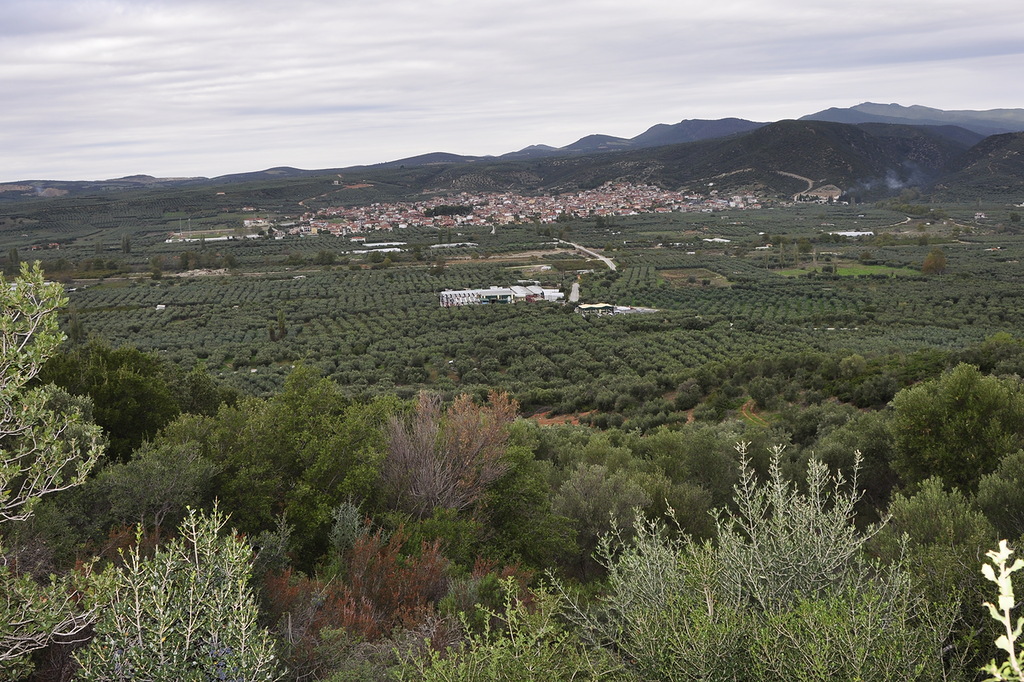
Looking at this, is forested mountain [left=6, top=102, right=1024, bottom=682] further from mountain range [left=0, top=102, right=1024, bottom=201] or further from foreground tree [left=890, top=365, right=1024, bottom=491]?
mountain range [left=0, top=102, right=1024, bottom=201]

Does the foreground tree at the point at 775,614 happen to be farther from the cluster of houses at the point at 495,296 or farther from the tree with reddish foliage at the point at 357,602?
the cluster of houses at the point at 495,296

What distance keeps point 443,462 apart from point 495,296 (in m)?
45.4

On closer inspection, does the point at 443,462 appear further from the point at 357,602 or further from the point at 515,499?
the point at 357,602

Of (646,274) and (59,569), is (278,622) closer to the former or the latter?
(59,569)

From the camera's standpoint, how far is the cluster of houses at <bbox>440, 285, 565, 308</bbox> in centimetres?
5406

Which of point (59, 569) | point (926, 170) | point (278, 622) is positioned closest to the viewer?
point (278, 622)

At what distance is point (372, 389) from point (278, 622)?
24.0 metres

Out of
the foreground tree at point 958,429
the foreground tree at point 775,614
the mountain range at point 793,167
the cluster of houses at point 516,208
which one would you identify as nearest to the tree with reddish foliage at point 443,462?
the foreground tree at point 775,614

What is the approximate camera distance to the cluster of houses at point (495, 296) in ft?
177

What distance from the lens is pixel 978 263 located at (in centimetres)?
6281

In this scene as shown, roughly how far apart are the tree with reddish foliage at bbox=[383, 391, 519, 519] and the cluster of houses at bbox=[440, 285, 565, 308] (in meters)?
43.1

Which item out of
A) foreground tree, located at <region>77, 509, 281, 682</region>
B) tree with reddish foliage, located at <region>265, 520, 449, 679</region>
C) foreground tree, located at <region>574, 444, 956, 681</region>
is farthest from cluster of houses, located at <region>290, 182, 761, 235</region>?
foreground tree, located at <region>574, 444, 956, 681</region>

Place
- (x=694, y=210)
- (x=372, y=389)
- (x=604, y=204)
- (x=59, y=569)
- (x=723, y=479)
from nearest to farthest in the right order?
(x=59, y=569), (x=723, y=479), (x=372, y=389), (x=694, y=210), (x=604, y=204)

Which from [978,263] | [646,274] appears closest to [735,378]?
[646,274]
